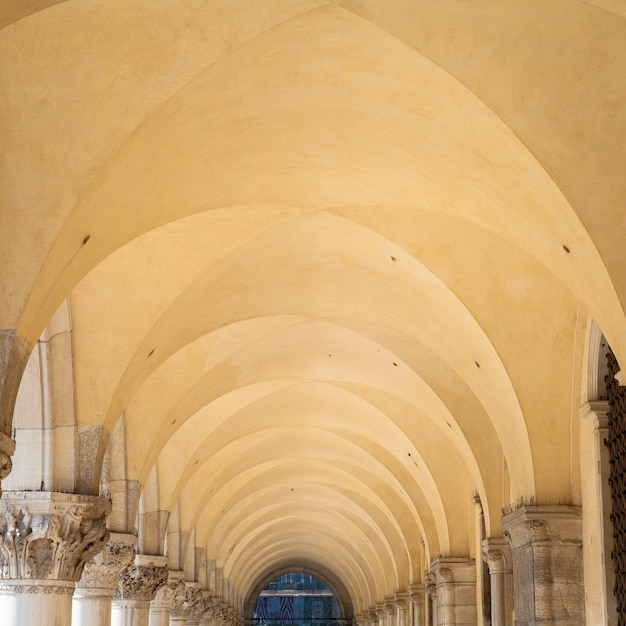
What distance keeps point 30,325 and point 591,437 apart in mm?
5978

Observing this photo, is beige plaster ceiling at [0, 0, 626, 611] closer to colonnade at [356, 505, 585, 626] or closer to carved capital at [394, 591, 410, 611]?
colonnade at [356, 505, 585, 626]

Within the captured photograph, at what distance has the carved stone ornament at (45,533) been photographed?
35.1ft

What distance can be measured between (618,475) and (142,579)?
9469 millimetres

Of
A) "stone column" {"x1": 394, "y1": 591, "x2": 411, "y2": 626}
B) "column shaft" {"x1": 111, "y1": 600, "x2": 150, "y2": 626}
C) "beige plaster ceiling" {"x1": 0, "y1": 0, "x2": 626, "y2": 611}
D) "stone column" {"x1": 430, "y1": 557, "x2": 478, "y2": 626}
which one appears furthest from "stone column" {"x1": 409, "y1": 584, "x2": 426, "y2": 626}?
"column shaft" {"x1": 111, "y1": 600, "x2": 150, "y2": 626}

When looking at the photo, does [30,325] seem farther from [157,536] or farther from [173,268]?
[157,536]

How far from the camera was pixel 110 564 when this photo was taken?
46.7 ft

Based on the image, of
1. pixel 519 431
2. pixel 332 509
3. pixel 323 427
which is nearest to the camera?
pixel 519 431

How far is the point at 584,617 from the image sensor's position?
1123cm

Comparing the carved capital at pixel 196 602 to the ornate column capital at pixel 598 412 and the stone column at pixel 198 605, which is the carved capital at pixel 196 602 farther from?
the ornate column capital at pixel 598 412

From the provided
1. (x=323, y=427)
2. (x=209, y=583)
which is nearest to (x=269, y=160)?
(x=323, y=427)

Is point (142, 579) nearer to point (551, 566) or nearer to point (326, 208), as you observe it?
point (551, 566)

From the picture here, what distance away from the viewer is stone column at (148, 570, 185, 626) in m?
21.2

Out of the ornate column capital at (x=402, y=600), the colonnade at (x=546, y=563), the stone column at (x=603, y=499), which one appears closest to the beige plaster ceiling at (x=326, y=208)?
the colonnade at (x=546, y=563)

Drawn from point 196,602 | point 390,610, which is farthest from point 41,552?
point 390,610
